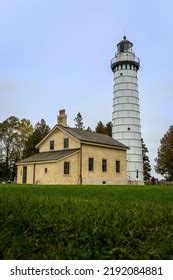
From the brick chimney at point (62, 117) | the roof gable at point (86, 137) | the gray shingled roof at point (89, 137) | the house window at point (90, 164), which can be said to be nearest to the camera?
the roof gable at point (86, 137)

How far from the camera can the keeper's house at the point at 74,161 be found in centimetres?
3306

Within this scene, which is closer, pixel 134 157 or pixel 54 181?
pixel 54 181

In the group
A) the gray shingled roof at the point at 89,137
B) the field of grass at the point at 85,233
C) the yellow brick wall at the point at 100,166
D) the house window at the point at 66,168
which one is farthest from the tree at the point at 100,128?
the field of grass at the point at 85,233

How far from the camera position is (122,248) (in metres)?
4.84

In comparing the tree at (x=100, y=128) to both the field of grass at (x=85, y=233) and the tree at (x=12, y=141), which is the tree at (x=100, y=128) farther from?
the field of grass at (x=85, y=233)

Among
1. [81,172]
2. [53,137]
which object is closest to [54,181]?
[81,172]

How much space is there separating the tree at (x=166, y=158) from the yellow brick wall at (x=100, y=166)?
15204mm

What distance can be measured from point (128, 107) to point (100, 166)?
1505 cm

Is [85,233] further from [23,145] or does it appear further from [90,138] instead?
[23,145]

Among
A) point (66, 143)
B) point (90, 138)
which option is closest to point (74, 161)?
point (66, 143)

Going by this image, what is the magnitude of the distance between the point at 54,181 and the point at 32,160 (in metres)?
3.95

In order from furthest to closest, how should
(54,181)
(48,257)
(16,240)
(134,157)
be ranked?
(134,157) < (54,181) < (16,240) < (48,257)

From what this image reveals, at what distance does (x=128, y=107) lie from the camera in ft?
160
